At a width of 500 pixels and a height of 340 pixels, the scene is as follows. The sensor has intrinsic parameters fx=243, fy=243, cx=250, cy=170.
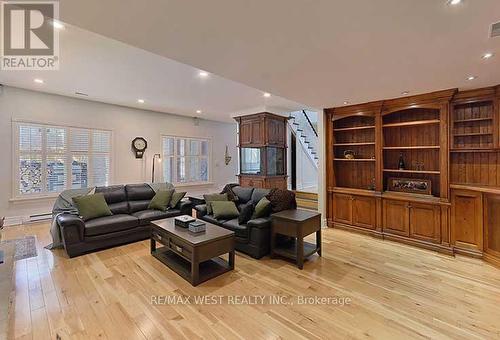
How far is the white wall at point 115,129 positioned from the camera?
16.6 ft

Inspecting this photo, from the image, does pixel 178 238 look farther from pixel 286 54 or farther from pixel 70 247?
pixel 286 54

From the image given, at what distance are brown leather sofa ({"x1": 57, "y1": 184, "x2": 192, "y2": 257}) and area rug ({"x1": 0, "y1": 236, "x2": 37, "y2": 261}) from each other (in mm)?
602

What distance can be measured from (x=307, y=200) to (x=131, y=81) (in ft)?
16.7

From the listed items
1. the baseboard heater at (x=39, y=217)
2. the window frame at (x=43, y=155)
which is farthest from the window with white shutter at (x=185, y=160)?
the baseboard heater at (x=39, y=217)

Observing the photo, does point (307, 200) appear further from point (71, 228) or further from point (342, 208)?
point (71, 228)

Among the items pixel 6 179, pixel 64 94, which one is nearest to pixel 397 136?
pixel 64 94

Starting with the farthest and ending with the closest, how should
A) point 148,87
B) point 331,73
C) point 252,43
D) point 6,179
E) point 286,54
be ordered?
1. point 6,179
2. point 148,87
3. point 331,73
4. point 286,54
5. point 252,43

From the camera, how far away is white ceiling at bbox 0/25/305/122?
10.2 ft

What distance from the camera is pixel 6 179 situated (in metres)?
5.03

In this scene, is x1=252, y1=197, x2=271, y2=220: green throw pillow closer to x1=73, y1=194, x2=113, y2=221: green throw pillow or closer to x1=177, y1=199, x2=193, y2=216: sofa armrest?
x1=177, y1=199, x2=193, y2=216: sofa armrest

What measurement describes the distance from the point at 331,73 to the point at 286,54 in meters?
0.83

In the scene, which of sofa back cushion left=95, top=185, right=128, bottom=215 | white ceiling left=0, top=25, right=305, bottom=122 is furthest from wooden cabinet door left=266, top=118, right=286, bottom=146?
sofa back cushion left=95, top=185, right=128, bottom=215

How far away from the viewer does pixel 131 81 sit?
14.2 ft

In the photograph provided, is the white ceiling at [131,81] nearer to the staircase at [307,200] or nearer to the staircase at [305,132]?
the staircase at [305,132]
